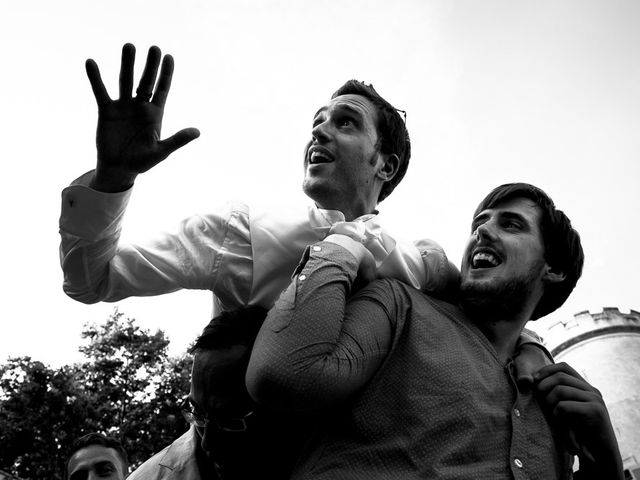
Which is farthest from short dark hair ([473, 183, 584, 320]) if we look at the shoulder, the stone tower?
the stone tower

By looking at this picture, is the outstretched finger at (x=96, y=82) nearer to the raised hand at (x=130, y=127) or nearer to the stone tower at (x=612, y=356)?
A: the raised hand at (x=130, y=127)

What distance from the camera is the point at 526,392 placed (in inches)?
98.2

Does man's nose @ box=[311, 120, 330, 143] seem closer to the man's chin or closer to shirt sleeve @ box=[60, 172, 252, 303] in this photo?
shirt sleeve @ box=[60, 172, 252, 303]

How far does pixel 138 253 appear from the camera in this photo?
2.50m

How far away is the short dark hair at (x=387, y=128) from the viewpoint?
3385 mm

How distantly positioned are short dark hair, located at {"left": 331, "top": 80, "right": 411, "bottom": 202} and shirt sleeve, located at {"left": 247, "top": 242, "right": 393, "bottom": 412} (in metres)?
1.23

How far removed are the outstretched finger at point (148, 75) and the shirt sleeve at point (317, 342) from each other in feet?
2.75

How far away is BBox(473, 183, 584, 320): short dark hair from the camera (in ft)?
9.75

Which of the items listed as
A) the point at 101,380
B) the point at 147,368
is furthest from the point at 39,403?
the point at 147,368

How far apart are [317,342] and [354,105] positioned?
160 cm

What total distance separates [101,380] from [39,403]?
2.41 metres

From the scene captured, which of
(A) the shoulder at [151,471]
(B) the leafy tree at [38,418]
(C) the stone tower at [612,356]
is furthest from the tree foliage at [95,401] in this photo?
(A) the shoulder at [151,471]

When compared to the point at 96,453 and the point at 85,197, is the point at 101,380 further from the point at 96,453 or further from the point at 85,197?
the point at 85,197

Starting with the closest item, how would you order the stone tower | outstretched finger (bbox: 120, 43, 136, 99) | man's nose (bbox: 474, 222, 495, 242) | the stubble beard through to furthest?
1. outstretched finger (bbox: 120, 43, 136, 99)
2. the stubble beard
3. man's nose (bbox: 474, 222, 495, 242)
4. the stone tower
